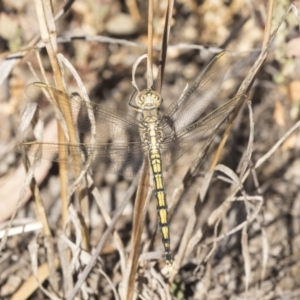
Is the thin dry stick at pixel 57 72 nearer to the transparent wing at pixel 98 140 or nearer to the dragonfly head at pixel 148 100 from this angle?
the transparent wing at pixel 98 140

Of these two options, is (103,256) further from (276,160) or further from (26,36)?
(26,36)

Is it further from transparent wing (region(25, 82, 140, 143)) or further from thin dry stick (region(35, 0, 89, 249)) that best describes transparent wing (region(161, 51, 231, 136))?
thin dry stick (region(35, 0, 89, 249))

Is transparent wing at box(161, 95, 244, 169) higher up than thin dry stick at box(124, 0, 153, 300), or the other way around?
transparent wing at box(161, 95, 244, 169)

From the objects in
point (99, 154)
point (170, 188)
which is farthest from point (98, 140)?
point (170, 188)

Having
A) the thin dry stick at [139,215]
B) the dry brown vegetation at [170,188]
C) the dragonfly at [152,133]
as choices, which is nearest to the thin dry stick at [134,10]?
the dry brown vegetation at [170,188]

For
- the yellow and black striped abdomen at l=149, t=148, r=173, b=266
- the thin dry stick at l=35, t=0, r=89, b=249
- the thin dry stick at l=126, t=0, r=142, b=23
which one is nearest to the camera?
the thin dry stick at l=35, t=0, r=89, b=249

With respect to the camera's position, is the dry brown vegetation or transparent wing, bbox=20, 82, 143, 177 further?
the dry brown vegetation

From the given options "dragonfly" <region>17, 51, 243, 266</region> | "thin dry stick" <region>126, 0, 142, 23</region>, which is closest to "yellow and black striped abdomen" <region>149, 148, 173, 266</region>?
"dragonfly" <region>17, 51, 243, 266</region>

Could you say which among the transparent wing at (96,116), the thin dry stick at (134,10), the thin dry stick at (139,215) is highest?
the thin dry stick at (134,10)
